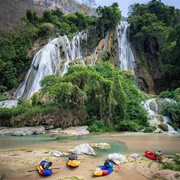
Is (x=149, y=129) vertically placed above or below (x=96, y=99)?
below

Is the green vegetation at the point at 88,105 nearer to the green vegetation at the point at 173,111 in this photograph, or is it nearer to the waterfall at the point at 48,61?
the green vegetation at the point at 173,111

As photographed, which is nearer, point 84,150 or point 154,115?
point 84,150

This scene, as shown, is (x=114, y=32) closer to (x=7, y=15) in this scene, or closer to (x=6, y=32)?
(x=6, y=32)

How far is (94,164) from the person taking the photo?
22.9 feet

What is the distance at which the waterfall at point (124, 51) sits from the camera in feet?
101

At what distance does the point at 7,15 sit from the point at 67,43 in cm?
1903

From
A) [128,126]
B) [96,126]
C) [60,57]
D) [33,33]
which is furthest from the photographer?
[33,33]

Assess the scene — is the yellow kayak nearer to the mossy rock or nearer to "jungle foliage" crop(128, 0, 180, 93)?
the mossy rock

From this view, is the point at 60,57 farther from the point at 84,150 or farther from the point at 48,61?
the point at 84,150

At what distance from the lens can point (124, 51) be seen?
31859mm

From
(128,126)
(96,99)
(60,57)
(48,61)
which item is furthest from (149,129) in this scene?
(60,57)

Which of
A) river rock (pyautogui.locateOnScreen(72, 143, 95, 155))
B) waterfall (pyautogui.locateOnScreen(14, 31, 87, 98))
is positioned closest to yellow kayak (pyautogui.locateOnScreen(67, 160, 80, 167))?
river rock (pyautogui.locateOnScreen(72, 143, 95, 155))

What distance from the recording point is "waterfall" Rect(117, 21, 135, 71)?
3078cm

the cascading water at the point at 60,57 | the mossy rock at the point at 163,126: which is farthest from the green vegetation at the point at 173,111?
the cascading water at the point at 60,57
